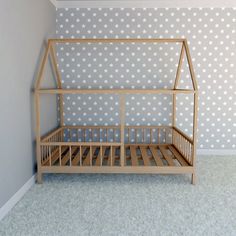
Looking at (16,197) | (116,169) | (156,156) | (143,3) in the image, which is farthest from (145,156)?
(143,3)

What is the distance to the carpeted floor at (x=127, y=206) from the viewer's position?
1.63m

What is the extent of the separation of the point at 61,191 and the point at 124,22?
2.08 metres

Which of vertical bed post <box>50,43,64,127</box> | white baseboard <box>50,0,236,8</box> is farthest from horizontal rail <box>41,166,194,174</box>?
white baseboard <box>50,0,236,8</box>

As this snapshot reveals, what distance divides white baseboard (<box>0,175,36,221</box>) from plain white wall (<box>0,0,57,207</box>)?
0.03 m

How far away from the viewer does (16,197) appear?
6.51 ft

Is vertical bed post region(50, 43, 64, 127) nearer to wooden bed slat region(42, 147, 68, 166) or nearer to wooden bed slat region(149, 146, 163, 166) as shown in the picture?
wooden bed slat region(42, 147, 68, 166)

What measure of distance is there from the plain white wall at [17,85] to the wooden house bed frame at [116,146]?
3.4 inches

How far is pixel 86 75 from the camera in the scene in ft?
10.5

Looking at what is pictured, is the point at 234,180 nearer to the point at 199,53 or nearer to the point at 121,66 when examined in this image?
the point at 199,53

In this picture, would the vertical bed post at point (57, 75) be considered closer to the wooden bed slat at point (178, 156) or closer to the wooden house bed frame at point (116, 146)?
the wooden house bed frame at point (116, 146)

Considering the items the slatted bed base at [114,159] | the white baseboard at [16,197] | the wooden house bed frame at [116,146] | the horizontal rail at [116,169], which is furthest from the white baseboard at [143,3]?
the white baseboard at [16,197]

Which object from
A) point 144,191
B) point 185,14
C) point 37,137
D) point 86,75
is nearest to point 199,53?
point 185,14

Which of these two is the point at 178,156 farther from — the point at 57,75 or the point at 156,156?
the point at 57,75

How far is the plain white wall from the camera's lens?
1793mm
